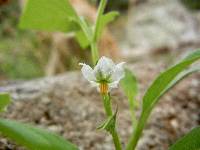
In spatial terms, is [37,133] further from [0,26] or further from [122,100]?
[0,26]

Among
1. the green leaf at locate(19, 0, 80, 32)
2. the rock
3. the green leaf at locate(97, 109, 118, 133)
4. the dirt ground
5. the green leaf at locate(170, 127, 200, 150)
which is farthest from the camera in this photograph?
the rock

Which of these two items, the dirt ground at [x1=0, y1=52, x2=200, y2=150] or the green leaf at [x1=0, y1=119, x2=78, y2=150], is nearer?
the green leaf at [x1=0, y1=119, x2=78, y2=150]

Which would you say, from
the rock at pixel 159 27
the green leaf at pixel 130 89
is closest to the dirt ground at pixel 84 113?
the green leaf at pixel 130 89

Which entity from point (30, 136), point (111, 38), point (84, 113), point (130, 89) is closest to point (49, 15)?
point (130, 89)

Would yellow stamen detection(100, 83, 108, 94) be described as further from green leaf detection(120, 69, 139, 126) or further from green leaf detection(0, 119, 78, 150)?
green leaf detection(120, 69, 139, 126)

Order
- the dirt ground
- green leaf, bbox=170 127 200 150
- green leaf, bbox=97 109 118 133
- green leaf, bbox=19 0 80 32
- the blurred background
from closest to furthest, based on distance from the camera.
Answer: green leaf, bbox=97 109 118 133 → green leaf, bbox=170 127 200 150 → green leaf, bbox=19 0 80 32 → the dirt ground → the blurred background

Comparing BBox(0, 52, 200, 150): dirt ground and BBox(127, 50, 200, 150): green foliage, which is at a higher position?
BBox(127, 50, 200, 150): green foliage

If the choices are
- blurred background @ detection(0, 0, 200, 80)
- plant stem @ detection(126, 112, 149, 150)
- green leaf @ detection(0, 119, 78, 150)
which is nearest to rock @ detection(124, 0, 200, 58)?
blurred background @ detection(0, 0, 200, 80)

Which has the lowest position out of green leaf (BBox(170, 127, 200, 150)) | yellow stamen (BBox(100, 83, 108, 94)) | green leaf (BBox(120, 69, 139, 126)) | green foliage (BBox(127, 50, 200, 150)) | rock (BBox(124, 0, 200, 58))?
rock (BBox(124, 0, 200, 58))
